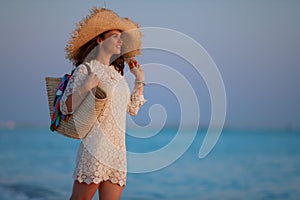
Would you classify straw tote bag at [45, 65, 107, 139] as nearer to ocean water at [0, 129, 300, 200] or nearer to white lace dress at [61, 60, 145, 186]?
white lace dress at [61, 60, 145, 186]

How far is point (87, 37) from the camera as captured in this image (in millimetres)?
3020

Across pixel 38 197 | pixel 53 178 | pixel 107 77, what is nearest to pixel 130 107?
pixel 107 77

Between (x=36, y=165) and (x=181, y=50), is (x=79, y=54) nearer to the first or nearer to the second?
(x=181, y=50)

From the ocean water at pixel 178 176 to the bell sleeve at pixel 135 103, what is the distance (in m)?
4.40

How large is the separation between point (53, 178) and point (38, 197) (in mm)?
2302

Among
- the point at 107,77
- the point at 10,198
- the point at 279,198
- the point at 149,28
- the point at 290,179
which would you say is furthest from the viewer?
the point at 290,179

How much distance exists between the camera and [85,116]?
283 centimetres

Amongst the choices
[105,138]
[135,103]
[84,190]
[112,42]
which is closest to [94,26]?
[112,42]

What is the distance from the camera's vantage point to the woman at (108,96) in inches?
112

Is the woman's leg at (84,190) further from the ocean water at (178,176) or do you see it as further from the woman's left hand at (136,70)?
the ocean water at (178,176)

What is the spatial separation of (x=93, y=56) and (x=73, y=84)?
26cm

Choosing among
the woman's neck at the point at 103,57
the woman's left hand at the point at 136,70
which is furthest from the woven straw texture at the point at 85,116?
the woman's left hand at the point at 136,70

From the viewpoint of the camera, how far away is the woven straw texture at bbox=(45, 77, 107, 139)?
2.80 m

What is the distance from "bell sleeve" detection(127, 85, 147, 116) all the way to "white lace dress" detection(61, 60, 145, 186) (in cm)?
13
